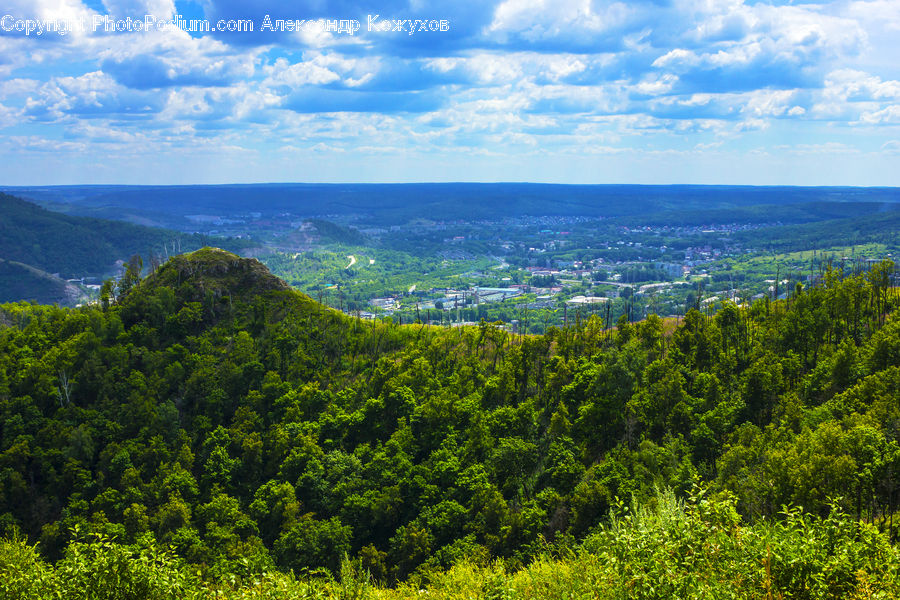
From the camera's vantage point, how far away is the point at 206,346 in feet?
382

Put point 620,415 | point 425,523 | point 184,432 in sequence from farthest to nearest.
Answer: point 184,432
point 620,415
point 425,523

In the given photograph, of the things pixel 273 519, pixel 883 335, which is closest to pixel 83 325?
pixel 273 519

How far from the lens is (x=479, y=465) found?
277 feet

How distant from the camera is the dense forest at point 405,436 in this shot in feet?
172

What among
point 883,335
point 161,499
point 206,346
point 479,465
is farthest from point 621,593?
point 206,346

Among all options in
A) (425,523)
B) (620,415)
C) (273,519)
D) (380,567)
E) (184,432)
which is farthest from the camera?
(184,432)

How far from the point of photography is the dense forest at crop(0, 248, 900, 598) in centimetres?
5231

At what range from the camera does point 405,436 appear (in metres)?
94.3

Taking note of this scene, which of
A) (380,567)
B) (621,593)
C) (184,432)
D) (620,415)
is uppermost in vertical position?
(621,593)

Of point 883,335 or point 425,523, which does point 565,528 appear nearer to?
point 425,523

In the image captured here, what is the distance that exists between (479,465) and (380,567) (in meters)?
19.3

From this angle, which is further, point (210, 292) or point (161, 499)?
point (210, 292)

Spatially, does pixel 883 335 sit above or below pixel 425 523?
above

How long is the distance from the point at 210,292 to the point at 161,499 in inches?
1992
